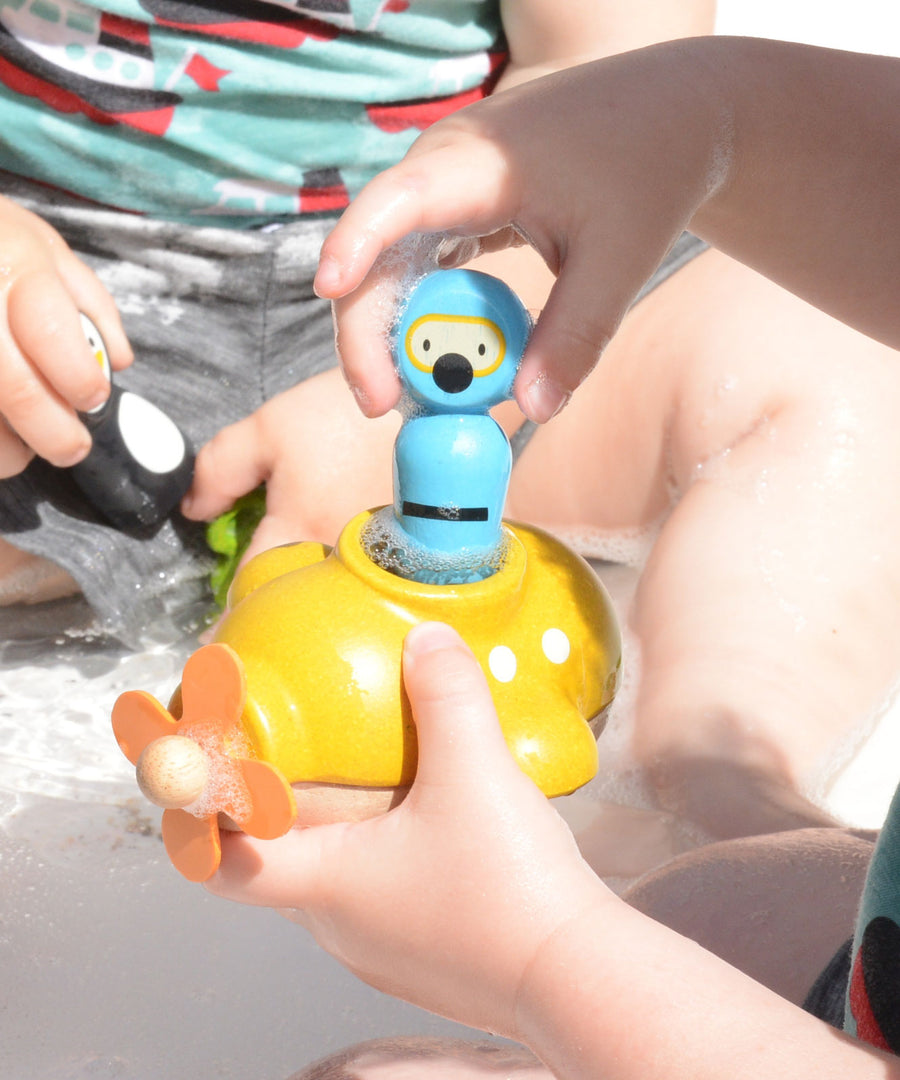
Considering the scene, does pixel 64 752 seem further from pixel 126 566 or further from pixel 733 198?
pixel 733 198

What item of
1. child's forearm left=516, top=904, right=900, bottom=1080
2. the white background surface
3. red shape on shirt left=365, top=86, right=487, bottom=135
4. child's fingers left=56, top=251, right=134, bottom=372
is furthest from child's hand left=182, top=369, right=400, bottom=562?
the white background surface

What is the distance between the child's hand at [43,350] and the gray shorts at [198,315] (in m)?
0.13

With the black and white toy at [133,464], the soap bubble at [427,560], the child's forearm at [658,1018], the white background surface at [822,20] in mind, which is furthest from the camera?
the white background surface at [822,20]

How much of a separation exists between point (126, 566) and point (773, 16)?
4.20ft

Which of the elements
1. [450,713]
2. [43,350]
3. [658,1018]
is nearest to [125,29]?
[43,350]

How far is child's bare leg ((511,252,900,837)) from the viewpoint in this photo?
0.85 m

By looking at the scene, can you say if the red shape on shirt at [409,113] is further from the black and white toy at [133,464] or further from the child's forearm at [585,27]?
the black and white toy at [133,464]

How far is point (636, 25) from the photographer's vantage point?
112 centimetres

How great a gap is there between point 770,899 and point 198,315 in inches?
28.1

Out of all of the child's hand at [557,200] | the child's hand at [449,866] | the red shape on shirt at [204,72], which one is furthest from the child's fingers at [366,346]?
the red shape on shirt at [204,72]

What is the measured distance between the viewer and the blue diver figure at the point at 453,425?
55 centimetres

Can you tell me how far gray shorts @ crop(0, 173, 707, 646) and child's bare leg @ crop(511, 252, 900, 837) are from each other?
0.13 metres

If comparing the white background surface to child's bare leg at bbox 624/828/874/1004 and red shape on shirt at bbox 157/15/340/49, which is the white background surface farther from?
child's bare leg at bbox 624/828/874/1004

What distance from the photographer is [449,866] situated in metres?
0.56
